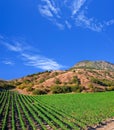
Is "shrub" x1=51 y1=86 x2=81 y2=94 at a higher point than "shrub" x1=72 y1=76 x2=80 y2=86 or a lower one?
lower

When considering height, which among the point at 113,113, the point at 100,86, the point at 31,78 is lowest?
the point at 113,113

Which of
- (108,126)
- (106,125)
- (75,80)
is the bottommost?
(108,126)

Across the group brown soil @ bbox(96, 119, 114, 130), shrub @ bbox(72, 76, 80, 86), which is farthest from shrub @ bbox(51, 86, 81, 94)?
brown soil @ bbox(96, 119, 114, 130)

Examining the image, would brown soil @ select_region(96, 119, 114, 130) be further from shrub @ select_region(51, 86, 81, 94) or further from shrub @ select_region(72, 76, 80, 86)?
shrub @ select_region(72, 76, 80, 86)

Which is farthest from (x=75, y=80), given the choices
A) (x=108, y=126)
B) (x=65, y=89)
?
(x=108, y=126)

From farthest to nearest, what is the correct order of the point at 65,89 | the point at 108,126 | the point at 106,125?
1. the point at 65,89
2. the point at 106,125
3. the point at 108,126

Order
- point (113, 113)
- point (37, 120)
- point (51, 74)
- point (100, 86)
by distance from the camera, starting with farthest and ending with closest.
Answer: point (51, 74) < point (100, 86) < point (113, 113) < point (37, 120)

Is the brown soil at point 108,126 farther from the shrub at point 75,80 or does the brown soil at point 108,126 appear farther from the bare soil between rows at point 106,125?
the shrub at point 75,80

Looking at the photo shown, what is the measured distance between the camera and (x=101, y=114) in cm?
3800

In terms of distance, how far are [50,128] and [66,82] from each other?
7792cm

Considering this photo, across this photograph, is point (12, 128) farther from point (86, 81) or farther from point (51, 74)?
point (51, 74)

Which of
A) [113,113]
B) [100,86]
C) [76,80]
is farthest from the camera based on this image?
[76,80]

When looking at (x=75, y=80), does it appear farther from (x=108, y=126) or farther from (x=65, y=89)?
(x=108, y=126)

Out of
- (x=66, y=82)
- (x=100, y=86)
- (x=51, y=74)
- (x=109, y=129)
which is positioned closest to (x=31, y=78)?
(x=51, y=74)
